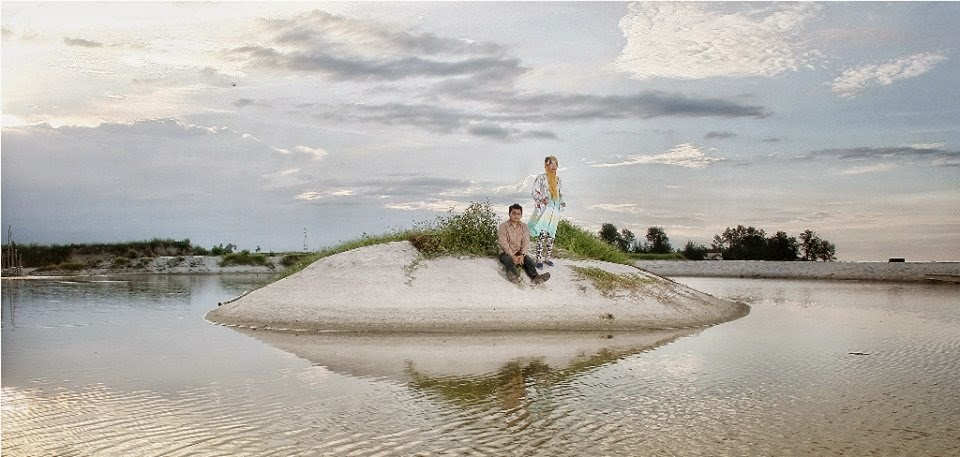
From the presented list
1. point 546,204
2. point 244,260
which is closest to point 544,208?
point 546,204

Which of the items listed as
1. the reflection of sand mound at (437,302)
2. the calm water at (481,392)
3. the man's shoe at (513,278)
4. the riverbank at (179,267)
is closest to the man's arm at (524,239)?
the man's shoe at (513,278)

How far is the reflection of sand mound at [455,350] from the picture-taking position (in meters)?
11.0

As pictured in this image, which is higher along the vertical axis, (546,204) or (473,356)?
(546,204)

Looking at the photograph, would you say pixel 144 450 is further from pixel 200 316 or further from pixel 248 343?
pixel 200 316

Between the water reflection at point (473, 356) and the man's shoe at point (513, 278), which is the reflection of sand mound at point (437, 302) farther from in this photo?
the water reflection at point (473, 356)

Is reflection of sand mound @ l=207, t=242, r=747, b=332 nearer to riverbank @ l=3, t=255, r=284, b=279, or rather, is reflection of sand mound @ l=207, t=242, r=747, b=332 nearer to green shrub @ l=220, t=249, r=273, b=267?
riverbank @ l=3, t=255, r=284, b=279

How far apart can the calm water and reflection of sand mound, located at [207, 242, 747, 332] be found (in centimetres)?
113

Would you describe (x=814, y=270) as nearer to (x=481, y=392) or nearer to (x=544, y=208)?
(x=544, y=208)

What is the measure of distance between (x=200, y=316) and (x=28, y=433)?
40.7 feet

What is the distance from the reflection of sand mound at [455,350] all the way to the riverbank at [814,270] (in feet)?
69.2

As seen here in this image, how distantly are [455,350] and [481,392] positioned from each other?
3.97m

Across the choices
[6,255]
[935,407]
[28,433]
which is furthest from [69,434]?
[6,255]

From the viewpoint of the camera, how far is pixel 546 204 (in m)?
17.9

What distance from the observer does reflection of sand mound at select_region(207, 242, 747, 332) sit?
16.2 metres
